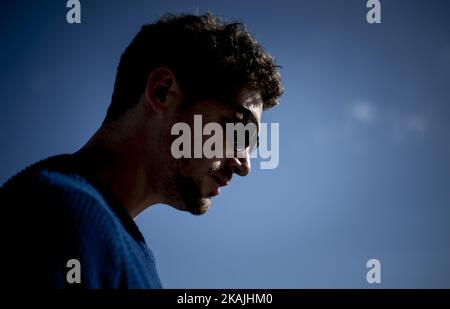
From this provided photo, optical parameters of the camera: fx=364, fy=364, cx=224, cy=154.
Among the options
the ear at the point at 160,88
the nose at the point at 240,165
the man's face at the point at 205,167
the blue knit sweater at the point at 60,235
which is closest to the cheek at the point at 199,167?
the man's face at the point at 205,167

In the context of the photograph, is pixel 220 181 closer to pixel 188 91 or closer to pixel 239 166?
pixel 239 166

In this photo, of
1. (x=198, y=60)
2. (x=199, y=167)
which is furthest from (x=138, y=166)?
(x=198, y=60)

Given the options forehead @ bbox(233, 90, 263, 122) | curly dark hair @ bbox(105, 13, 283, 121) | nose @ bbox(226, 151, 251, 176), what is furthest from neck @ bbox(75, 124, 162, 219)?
forehead @ bbox(233, 90, 263, 122)

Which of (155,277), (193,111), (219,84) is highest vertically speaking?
(219,84)

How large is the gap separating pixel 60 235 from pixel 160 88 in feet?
3.80

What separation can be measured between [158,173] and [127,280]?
0.77 meters

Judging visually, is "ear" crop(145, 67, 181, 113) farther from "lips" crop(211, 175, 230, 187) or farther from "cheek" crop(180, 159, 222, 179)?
"lips" crop(211, 175, 230, 187)

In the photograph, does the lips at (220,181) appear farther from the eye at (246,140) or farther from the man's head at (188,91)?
the eye at (246,140)

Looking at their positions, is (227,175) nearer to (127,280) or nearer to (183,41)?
(183,41)

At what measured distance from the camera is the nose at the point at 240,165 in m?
2.34

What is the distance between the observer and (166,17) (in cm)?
274

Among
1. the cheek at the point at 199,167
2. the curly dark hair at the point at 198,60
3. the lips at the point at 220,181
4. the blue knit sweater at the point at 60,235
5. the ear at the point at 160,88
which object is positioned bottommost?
the blue knit sweater at the point at 60,235

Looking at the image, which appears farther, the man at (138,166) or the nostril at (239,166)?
the nostril at (239,166)
